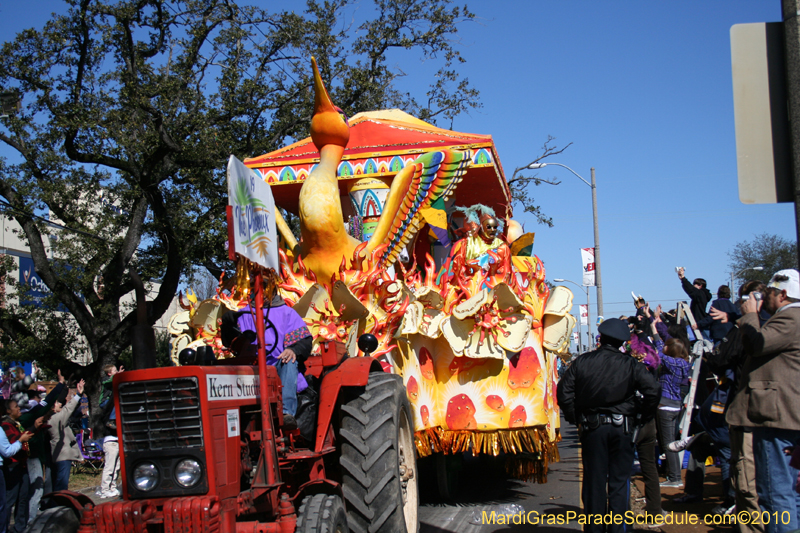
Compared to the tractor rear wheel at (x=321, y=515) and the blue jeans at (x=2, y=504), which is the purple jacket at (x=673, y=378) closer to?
the tractor rear wheel at (x=321, y=515)

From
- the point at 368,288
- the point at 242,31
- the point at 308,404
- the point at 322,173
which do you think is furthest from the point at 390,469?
the point at 242,31

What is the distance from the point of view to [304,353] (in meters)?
4.41

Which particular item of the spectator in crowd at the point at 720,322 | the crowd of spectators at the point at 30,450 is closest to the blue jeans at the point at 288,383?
the crowd of spectators at the point at 30,450

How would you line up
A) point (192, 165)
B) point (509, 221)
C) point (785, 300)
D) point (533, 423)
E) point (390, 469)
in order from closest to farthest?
point (390, 469) → point (785, 300) → point (533, 423) → point (509, 221) → point (192, 165)

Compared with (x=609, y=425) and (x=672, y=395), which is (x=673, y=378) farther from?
(x=609, y=425)

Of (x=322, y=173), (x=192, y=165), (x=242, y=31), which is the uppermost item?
(x=242, y=31)

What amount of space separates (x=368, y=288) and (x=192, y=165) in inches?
327

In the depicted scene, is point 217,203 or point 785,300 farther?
point 217,203

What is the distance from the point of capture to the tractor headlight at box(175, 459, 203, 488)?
11.0 feet

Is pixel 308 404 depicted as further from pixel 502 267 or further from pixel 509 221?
pixel 509 221

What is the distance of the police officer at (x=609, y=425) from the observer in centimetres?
496

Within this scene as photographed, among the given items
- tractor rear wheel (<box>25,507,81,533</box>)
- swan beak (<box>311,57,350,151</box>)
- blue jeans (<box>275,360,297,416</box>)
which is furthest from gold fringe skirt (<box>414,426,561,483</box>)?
tractor rear wheel (<box>25,507,81,533</box>)

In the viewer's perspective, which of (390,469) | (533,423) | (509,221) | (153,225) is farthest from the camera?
(153,225)

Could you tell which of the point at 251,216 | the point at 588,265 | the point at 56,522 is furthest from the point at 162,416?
the point at 588,265
